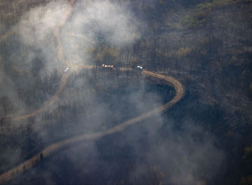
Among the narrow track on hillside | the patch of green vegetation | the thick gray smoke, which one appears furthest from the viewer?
the patch of green vegetation

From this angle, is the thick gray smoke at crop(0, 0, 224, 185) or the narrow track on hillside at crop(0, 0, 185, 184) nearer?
the narrow track on hillside at crop(0, 0, 185, 184)

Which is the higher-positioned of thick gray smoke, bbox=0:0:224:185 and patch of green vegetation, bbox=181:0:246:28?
patch of green vegetation, bbox=181:0:246:28

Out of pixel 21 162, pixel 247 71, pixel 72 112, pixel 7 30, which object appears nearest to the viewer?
pixel 21 162

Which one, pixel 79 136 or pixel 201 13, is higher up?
pixel 201 13

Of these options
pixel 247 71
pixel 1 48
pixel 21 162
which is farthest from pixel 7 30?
pixel 247 71

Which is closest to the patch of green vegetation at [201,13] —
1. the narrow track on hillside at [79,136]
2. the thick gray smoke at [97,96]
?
the thick gray smoke at [97,96]

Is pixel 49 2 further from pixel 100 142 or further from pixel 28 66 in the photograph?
pixel 100 142

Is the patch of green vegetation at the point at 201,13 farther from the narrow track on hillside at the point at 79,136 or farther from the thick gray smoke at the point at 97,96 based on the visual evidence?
the narrow track on hillside at the point at 79,136

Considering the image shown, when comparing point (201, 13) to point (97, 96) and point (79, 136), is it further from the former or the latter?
point (79, 136)

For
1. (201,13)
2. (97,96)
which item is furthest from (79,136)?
(201,13)

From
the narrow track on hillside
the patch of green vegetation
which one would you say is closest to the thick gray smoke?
the narrow track on hillside

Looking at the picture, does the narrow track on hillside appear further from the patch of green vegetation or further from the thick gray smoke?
the patch of green vegetation
